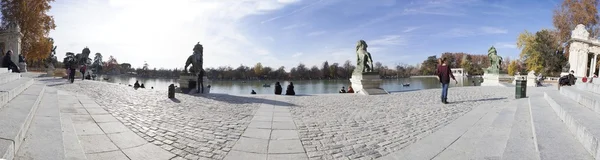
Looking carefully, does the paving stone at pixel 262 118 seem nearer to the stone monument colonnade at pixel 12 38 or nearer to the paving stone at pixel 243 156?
the paving stone at pixel 243 156

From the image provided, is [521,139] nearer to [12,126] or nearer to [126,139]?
[126,139]

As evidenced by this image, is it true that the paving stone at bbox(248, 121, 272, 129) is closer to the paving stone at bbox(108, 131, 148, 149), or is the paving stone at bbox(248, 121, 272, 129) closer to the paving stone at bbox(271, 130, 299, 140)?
the paving stone at bbox(271, 130, 299, 140)

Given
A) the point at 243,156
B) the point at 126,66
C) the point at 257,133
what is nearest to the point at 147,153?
the point at 243,156

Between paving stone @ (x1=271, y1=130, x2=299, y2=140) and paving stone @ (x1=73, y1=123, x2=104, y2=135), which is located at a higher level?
paving stone @ (x1=73, y1=123, x2=104, y2=135)

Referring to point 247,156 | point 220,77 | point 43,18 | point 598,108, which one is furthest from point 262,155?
point 220,77

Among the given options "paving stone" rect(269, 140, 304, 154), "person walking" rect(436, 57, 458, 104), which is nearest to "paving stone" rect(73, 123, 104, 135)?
"paving stone" rect(269, 140, 304, 154)

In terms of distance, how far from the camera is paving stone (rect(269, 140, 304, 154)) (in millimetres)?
3573

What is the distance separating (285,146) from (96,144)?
2334mm

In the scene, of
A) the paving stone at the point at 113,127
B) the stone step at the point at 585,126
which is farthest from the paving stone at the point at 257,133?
the stone step at the point at 585,126

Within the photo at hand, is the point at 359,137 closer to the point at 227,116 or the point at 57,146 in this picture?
the point at 227,116

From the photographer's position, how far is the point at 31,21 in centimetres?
2459

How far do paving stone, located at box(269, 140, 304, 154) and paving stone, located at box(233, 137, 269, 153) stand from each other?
0.10 metres

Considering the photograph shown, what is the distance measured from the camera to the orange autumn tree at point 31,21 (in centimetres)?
2412

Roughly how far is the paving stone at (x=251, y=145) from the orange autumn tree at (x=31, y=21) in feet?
103
